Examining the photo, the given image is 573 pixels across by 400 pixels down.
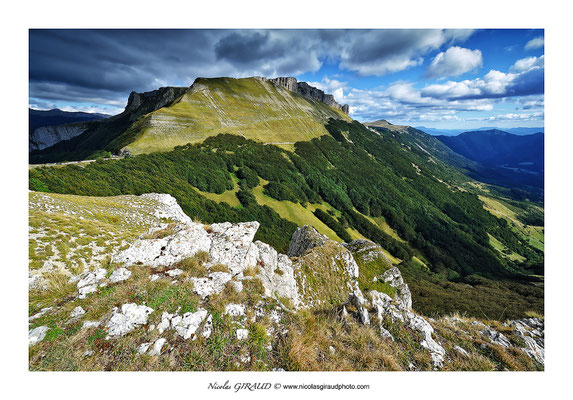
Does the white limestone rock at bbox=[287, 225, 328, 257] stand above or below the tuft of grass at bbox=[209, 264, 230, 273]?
below

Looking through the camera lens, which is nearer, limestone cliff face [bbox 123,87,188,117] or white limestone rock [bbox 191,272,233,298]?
white limestone rock [bbox 191,272,233,298]

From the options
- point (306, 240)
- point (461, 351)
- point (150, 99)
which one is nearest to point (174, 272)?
point (461, 351)

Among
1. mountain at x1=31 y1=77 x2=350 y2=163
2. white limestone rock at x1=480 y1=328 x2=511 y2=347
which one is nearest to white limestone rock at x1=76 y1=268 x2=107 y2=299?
white limestone rock at x1=480 y1=328 x2=511 y2=347

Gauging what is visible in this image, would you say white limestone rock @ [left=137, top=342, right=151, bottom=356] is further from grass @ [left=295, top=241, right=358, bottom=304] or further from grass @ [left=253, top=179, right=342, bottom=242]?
grass @ [left=253, top=179, right=342, bottom=242]

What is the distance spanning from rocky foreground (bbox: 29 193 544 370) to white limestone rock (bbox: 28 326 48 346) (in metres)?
0.02

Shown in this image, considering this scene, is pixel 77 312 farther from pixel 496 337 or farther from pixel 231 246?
pixel 496 337

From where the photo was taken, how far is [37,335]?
538 cm

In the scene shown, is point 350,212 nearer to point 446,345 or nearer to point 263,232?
point 263,232

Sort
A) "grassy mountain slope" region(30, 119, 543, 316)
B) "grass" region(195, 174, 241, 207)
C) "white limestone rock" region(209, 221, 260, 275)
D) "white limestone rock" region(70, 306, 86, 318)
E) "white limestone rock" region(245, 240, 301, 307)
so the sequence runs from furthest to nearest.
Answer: "grass" region(195, 174, 241, 207) < "grassy mountain slope" region(30, 119, 543, 316) < "white limestone rock" region(245, 240, 301, 307) < "white limestone rock" region(209, 221, 260, 275) < "white limestone rock" region(70, 306, 86, 318)

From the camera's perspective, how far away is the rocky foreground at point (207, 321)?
5.43 m

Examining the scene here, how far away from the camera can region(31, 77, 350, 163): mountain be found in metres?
76.1

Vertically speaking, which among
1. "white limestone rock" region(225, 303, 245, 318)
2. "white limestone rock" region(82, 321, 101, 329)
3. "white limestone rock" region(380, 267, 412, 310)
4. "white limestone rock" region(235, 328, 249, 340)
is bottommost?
"white limestone rock" region(380, 267, 412, 310)
